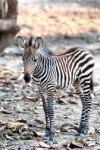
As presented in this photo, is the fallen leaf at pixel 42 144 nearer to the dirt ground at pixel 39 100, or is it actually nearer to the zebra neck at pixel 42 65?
the dirt ground at pixel 39 100

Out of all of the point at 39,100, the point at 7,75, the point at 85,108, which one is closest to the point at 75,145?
the point at 85,108

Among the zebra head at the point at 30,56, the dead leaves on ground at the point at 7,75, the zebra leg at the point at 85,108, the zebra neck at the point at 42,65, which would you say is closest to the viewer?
the zebra head at the point at 30,56

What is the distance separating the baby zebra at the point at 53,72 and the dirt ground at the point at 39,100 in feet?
1.13

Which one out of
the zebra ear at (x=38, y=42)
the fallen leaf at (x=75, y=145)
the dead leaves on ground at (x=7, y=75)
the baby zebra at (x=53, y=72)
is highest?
the zebra ear at (x=38, y=42)

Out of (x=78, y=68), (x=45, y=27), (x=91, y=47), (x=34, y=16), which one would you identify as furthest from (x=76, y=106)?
(x=34, y=16)

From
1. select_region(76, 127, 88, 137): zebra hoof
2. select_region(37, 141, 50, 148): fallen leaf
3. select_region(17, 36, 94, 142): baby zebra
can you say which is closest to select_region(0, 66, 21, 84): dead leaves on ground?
select_region(17, 36, 94, 142): baby zebra

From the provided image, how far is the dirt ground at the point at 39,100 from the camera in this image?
8391 mm

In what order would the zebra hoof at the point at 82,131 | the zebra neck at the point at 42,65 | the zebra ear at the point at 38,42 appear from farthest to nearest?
1. the zebra hoof at the point at 82,131
2. the zebra neck at the point at 42,65
3. the zebra ear at the point at 38,42

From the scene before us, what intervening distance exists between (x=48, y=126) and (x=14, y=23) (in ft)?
5.38

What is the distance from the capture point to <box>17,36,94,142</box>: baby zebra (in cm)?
809

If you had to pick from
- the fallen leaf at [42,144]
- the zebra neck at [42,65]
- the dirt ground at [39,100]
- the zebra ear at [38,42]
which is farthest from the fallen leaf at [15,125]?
the zebra ear at [38,42]

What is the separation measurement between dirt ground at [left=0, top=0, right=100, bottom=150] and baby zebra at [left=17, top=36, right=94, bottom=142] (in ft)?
1.13

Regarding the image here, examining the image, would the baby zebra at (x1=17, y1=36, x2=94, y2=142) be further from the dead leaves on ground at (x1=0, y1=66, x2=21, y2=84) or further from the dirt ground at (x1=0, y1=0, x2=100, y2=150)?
the dead leaves on ground at (x1=0, y1=66, x2=21, y2=84)

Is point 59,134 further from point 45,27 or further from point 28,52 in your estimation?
point 45,27
